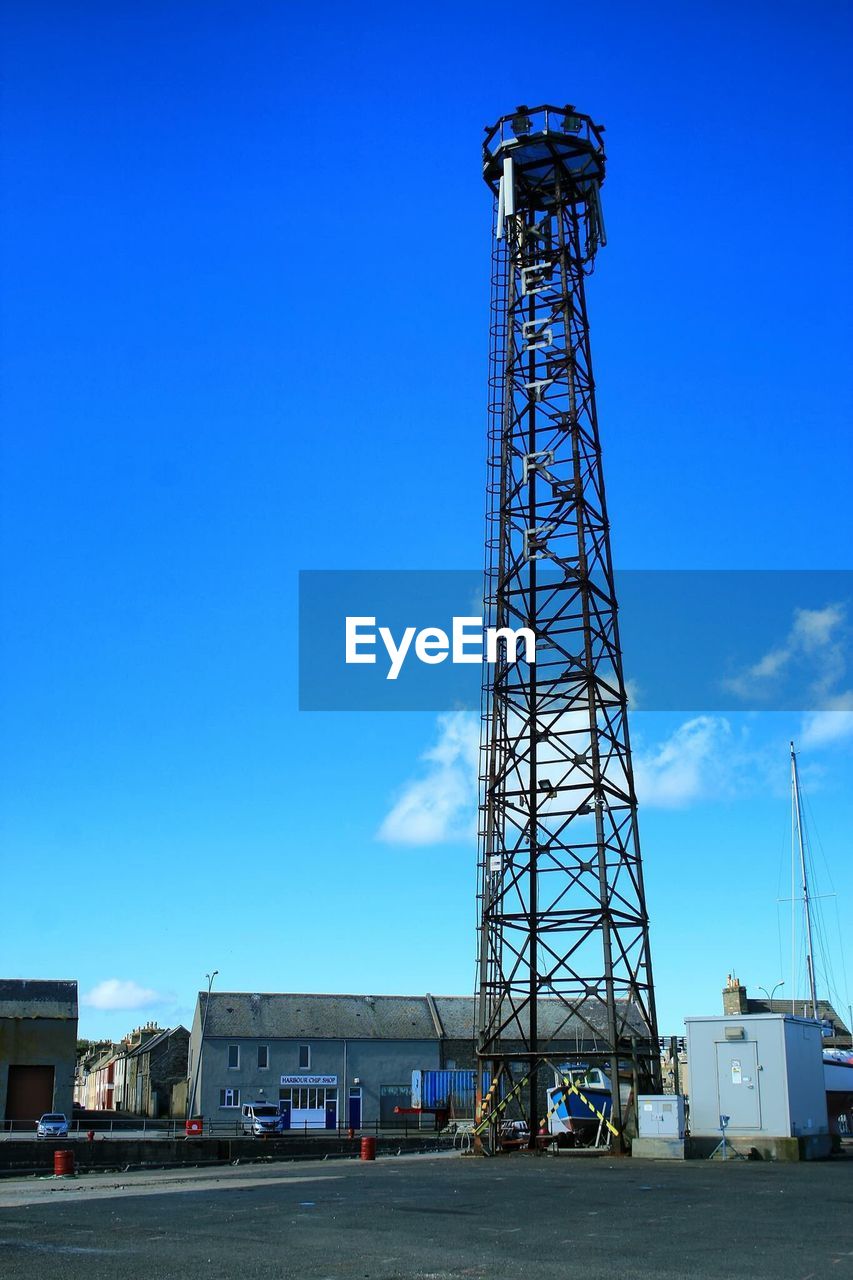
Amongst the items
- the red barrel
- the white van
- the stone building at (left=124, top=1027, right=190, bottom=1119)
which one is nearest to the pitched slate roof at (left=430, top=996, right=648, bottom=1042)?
the stone building at (left=124, top=1027, right=190, bottom=1119)

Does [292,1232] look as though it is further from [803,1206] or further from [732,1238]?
[803,1206]

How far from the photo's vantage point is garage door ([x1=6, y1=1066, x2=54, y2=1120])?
228 feet

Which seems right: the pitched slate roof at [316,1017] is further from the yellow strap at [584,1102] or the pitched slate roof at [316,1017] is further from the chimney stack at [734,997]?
the yellow strap at [584,1102]

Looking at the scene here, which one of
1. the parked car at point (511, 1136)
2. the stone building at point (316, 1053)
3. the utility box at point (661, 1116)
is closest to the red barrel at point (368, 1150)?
the parked car at point (511, 1136)

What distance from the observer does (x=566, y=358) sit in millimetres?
40500

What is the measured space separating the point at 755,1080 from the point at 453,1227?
1657 centimetres

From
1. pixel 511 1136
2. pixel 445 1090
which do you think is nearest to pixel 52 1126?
pixel 445 1090

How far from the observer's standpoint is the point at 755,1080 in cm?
3055

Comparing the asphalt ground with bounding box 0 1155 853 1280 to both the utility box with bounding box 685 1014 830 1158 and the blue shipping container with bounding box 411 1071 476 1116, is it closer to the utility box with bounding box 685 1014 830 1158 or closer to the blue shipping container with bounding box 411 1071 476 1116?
the utility box with bounding box 685 1014 830 1158

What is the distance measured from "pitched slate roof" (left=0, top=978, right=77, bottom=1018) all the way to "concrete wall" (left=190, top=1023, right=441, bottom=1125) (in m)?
7.53

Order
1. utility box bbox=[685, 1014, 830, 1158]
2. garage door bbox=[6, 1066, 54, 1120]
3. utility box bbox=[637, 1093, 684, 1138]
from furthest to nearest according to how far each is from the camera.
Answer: garage door bbox=[6, 1066, 54, 1120], utility box bbox=[637, 1093, 684, 1138], utility box bbox=[685, 1014, 830, 1158]

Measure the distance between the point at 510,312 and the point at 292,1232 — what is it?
105 feet

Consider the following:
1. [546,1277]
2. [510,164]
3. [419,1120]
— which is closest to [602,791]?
[510,164]

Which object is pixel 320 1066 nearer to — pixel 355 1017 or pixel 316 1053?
pixel 316 1053
